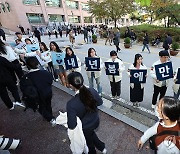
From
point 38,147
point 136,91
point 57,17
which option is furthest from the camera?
point 57,17

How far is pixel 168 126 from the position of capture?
180cm

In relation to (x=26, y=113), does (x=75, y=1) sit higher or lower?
higher

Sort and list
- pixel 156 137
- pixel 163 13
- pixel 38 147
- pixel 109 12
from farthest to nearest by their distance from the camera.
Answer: pixel 109 12
pixel 163 13
pixel 38 147
pixel 156 137

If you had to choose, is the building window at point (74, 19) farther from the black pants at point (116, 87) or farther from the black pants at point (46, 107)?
the black pants at point (46, 107)

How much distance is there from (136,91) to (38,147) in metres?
2.79

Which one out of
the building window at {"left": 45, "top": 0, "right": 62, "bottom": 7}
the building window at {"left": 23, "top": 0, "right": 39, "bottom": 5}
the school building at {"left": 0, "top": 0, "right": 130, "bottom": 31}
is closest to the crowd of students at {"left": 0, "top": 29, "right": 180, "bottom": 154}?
the school building at {"left": 0, "top": 0, "right": 130, "bottom": 31}

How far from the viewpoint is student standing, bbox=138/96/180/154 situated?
5.55 ft

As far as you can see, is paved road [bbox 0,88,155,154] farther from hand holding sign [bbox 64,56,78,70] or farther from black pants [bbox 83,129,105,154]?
hand holding sign [bbox 64,56,78,70]

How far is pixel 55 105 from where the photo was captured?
4.84 meters

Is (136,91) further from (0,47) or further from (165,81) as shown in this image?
(0,47)

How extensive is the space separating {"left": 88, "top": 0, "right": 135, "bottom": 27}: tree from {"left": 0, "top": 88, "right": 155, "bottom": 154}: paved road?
20108 mm

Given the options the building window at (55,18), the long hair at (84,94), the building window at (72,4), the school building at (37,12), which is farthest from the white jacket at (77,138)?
the building window at (72,4)

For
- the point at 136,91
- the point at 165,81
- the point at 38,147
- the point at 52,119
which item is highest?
the point at 165,81

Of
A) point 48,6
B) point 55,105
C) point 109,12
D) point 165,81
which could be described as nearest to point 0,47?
point 55,105
